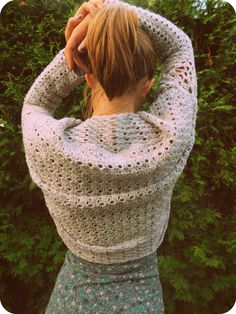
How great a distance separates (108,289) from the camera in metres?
0.99

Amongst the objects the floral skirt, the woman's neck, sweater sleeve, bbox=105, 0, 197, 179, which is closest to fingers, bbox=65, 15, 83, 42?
sweater sleeve, bbox=105, 0, 197, 179

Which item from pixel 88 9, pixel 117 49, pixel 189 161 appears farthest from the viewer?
pixel 189 161

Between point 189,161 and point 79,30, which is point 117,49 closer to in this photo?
point 79,30

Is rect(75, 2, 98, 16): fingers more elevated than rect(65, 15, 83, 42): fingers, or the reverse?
rect(75, 2, 98, 16): fingers

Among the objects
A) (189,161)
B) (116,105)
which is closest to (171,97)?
(116,105)

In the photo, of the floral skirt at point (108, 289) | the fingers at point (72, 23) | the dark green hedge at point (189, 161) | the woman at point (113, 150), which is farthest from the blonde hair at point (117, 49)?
the dark green hedge at point (189, 161)

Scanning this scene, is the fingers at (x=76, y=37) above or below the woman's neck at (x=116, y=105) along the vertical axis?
above

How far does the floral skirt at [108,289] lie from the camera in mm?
980

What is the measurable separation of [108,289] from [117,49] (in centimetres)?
61

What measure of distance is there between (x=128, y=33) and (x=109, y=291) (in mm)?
648

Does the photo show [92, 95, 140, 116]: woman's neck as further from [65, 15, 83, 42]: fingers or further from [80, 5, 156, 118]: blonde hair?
[65, 15, 83, 42]: fingers

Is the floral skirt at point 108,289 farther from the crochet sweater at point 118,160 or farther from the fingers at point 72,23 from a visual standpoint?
the fingers at point 72,23

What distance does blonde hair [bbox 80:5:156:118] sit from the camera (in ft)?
2.75

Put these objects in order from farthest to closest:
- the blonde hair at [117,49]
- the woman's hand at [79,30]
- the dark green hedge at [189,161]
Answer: the dark green hedge at [189,161]
the woman's hand at [79,30]
the blonde hair at [117,49]
